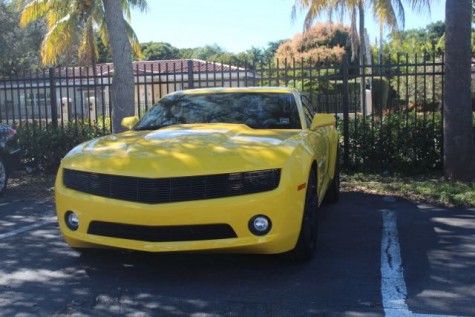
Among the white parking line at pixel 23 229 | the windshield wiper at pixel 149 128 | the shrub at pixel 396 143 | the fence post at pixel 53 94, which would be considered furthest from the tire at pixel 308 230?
the fence post at pixel 53 94

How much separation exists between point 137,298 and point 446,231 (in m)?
3.66

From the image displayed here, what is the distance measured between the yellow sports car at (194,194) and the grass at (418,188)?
3.36 meters

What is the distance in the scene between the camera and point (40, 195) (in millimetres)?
8898

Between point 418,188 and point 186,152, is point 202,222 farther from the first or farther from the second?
point 418,188

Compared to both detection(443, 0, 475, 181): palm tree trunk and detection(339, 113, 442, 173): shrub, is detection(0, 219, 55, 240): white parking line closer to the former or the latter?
detection(339, 113, 442, 173): shrub

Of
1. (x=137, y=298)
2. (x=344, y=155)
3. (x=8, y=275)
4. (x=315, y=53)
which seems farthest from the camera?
(x=315, y=53)

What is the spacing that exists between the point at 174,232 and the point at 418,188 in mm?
5221

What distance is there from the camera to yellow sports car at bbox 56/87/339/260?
167 inches

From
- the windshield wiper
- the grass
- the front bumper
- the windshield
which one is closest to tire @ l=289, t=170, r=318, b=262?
the front bumper

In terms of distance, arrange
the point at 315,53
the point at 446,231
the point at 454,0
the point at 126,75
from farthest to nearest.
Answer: the point at 315,53
the point at 126,75
the point at 454,0
the point at 446,231

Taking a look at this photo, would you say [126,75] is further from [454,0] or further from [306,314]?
[306,314]

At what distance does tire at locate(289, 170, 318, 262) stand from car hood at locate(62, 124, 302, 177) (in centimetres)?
47

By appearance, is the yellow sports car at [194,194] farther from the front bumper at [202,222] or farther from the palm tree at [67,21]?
the palm tree at [67,21]

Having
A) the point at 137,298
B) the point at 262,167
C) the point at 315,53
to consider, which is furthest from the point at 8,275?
the point at 315,53
